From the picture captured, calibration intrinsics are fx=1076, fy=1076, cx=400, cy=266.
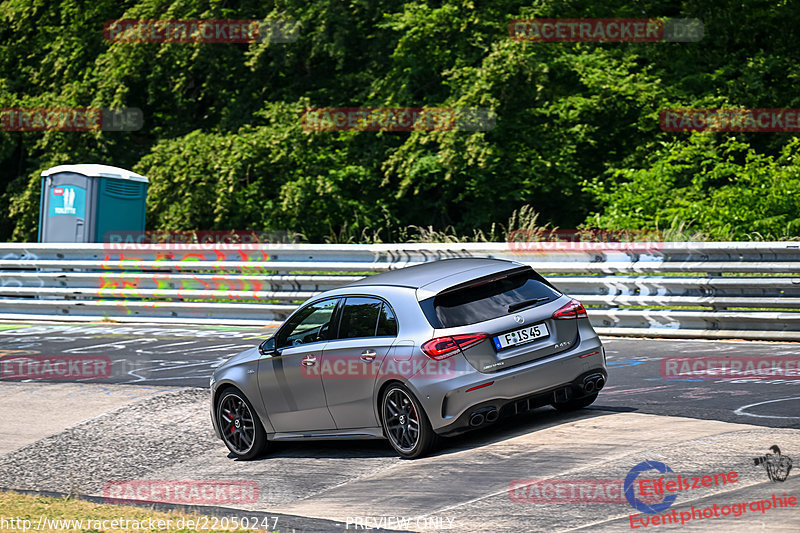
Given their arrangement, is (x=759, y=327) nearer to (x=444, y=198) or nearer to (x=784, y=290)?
(x=784, y=290)

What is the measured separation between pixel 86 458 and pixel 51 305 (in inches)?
350

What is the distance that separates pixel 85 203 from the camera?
58.5 ft

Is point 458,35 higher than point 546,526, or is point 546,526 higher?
point 458,35

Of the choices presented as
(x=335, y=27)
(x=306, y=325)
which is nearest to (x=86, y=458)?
(x=306, y=325)

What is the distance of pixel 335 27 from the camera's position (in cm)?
2484

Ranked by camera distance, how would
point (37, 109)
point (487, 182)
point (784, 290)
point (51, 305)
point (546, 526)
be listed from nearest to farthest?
point (546, 526) → point (784, 290) → point (51, 305) → point (487, 182) → point (37, 109)
